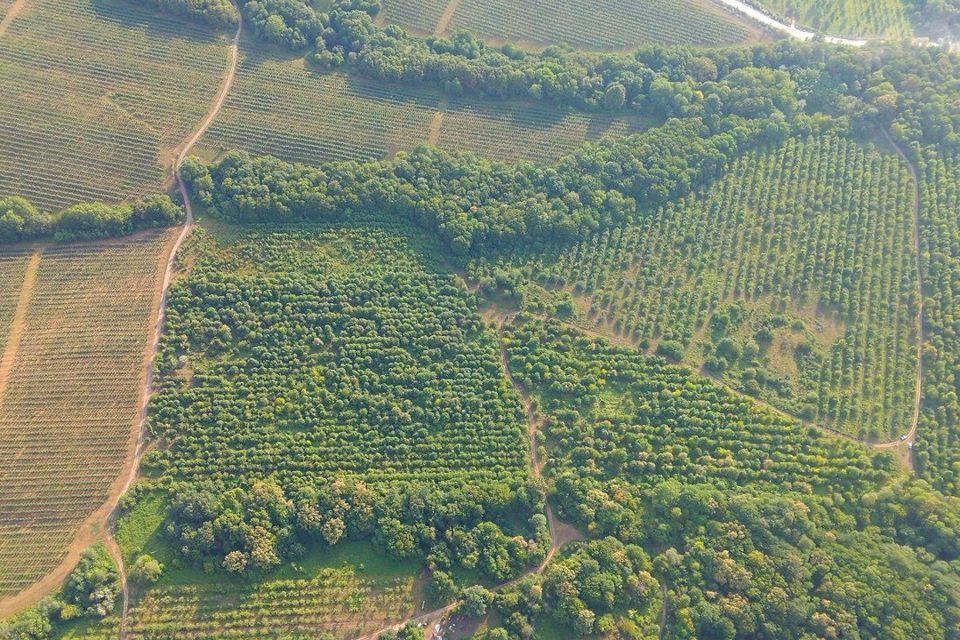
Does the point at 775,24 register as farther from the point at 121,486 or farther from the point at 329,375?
the point at 121,486

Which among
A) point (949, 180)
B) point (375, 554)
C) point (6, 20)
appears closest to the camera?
point (375, 554)

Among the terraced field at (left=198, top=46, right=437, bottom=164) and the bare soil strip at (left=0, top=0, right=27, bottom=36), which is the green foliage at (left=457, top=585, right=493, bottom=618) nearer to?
the terraced field at (left=198, top=46, right=437, bottom=164)

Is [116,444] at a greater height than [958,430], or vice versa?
[958,430]

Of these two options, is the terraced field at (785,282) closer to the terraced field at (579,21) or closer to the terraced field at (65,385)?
the terraced field at (579,21)

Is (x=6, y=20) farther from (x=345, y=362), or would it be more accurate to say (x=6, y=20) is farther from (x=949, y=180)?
(x=949, y=180)

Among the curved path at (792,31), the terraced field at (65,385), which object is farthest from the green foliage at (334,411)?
the curved path at (792,31)

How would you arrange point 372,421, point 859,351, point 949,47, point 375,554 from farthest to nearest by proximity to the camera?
point 949,47 → point 859,351 → point 372,421 → point 375,554

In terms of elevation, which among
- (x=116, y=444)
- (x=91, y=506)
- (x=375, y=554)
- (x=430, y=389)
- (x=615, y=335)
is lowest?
(x=91, y=506)

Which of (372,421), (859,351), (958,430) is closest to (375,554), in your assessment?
(372,421)
